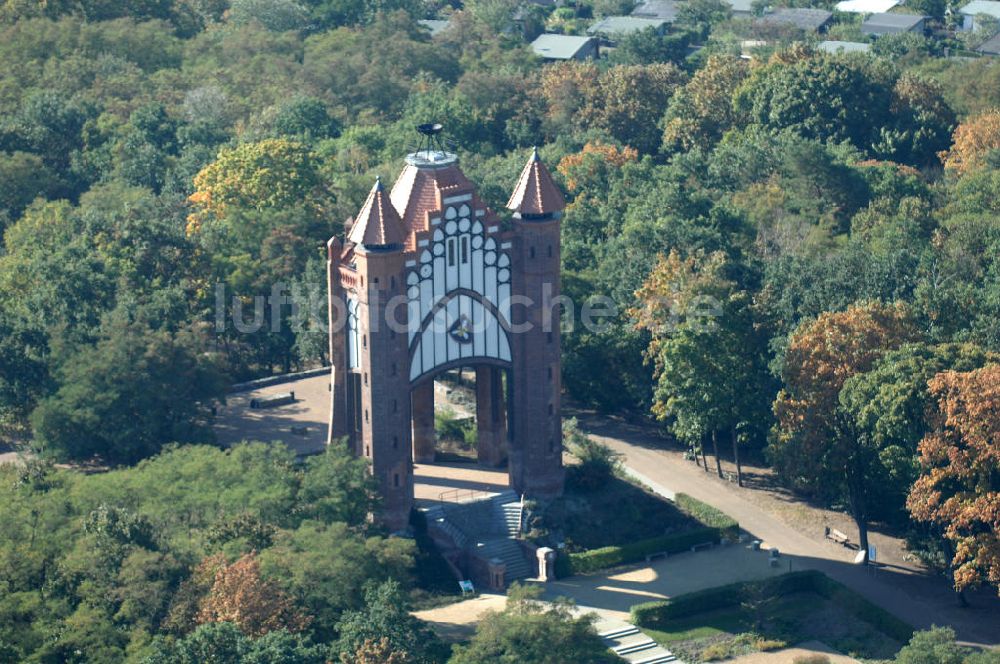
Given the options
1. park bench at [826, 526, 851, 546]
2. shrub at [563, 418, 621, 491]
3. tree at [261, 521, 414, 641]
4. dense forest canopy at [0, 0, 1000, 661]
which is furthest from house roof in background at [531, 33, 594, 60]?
tree at [261, 521, 414, 641]

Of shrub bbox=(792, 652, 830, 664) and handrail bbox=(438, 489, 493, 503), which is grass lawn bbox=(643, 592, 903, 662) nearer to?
shrub bbox=(792, 652, 830, 664)

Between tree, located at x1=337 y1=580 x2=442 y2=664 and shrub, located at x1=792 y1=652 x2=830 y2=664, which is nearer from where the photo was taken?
tree, located at x1=337 y1=580 x2=442 y2=664

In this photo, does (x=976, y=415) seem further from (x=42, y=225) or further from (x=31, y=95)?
(x=31, y=95)

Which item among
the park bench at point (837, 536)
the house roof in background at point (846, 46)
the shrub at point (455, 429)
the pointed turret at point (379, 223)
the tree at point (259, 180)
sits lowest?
the park bench at point (837, 536)

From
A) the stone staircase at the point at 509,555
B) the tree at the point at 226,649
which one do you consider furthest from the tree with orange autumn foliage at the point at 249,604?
the stone staircase at the point at 509,555

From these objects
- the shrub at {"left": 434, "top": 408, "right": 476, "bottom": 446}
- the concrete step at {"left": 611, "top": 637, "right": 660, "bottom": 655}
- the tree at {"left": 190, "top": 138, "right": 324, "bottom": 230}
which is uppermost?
the tree at {"left": 190, "top": 138, "right": 324, "bottom": 230}

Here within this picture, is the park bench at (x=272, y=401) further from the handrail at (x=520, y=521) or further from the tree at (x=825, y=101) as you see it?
the tree at (x=825, y=101)

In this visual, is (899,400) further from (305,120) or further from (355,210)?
(305,120)
